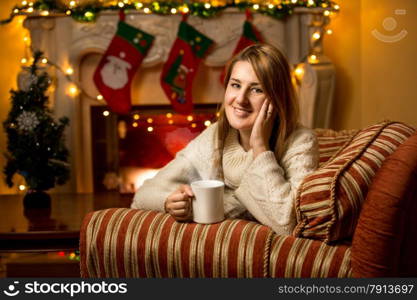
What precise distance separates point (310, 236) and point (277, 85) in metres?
0.47

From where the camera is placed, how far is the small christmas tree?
8.89 feet

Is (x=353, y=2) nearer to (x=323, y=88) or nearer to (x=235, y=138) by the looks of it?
(x=323, y=88)

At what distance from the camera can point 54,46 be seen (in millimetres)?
3195

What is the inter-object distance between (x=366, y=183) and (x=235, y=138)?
1.72ft

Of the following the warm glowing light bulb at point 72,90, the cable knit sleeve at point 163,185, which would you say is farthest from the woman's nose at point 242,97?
the warm glowing light bulb at point 72,90

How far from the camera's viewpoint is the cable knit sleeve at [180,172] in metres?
1.65

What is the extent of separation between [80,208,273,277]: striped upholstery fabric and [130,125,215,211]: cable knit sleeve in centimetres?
20

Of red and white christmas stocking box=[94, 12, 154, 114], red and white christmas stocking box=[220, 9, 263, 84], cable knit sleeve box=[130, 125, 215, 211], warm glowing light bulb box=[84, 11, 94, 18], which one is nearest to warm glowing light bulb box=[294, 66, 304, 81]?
red and white christmas stocking box=[220, 9, 263, 84]

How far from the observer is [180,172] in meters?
1.72

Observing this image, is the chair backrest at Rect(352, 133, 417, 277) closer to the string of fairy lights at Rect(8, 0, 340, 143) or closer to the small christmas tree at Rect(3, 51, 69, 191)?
the small christmas tree at Rect(3, 51, 69, 191)

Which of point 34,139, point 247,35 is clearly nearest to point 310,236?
point 34,139

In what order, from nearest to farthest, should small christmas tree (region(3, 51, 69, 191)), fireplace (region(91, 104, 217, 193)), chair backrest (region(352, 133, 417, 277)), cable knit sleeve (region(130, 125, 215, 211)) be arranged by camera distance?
chair backrest (region(352, 133, 417, 277)), cable knit sleeve (region(130, 125, 215, 211)), small christmas tree (region(3, 51, 69, 191)), fireplace (region(91, 104, 217, 193))

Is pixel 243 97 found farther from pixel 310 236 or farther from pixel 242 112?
Result: pixel 310 236

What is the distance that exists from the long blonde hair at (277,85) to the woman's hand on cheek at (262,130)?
3 cm
